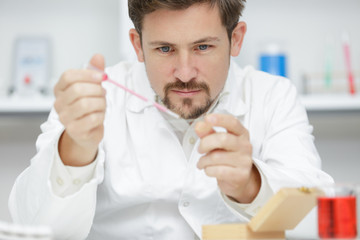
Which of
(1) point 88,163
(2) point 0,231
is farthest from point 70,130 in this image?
(2) point 0,231

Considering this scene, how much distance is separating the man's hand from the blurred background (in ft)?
4.75

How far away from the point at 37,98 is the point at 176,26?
3.81ft

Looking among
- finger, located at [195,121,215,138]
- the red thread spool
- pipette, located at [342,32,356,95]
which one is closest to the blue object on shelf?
pipette, located at [342,32,356,95]

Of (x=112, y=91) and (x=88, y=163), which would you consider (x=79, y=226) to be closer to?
(x=88, y=163)

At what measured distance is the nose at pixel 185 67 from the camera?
148 cm

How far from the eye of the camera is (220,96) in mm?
1761

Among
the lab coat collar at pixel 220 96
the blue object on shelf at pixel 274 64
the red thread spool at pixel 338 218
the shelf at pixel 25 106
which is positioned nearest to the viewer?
the red thread spool at pixel 338 218

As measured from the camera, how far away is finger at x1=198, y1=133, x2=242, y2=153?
1.16m

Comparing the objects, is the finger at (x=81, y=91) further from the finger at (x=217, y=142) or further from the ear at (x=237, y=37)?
the ear at (x=237, y=37)

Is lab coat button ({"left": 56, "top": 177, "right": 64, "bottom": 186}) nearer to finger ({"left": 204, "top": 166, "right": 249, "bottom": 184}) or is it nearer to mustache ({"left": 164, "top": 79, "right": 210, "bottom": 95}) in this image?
finger ({"left": 204, "top": 166, "right": 249, "bottom": 184})

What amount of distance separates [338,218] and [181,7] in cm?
84

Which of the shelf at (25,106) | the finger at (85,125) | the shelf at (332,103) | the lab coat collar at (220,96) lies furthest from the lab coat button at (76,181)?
the shelf at (332,103)

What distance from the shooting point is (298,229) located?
4.54 ft

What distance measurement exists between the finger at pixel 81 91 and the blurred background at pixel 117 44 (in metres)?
1.53
